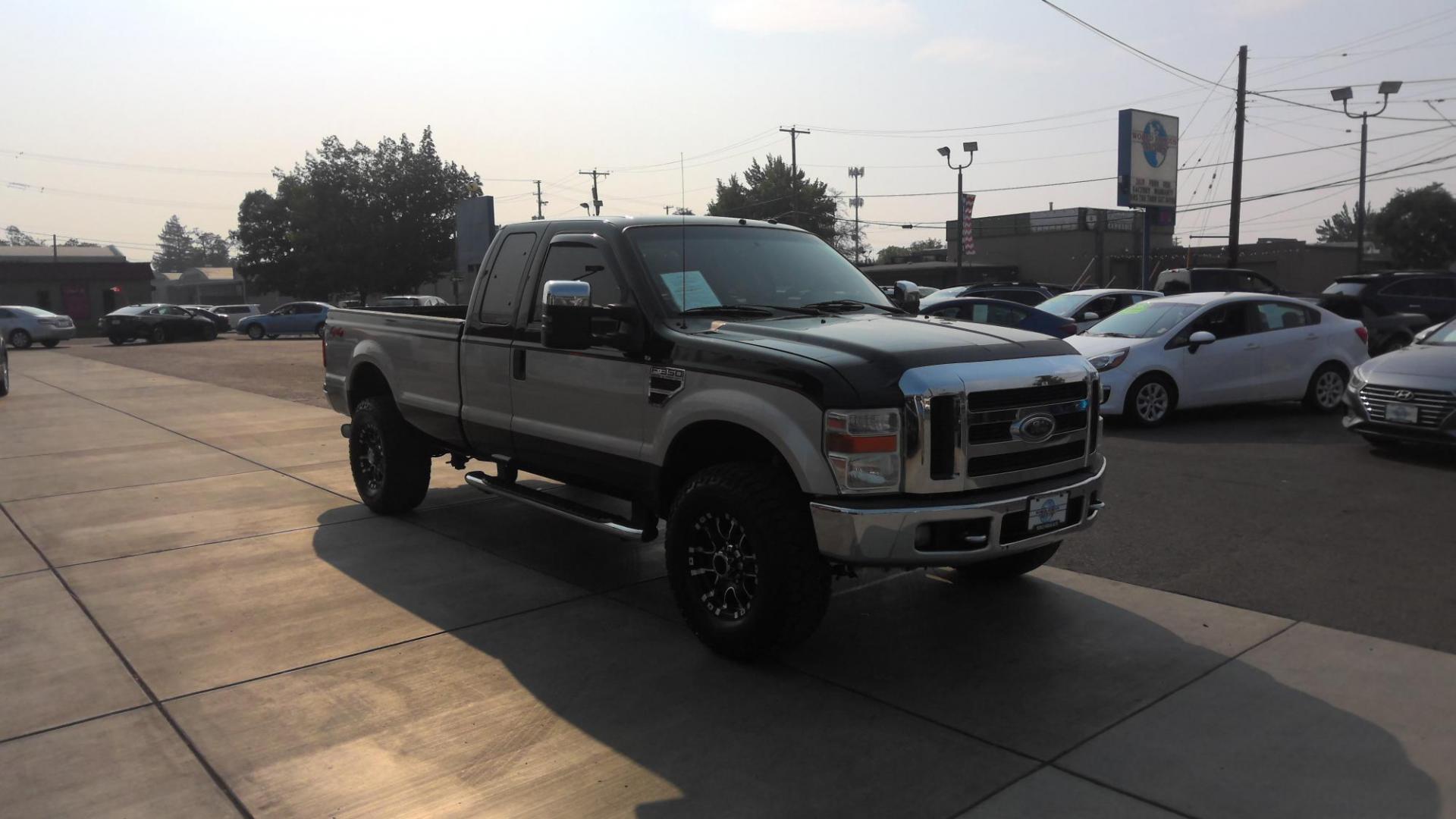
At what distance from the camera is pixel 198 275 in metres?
99.4

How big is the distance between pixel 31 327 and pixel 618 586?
3716 centimetres

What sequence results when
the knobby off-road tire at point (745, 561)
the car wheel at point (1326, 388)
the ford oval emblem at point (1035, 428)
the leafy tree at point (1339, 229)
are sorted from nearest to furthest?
the knobby off-road tire at point (745, 561), the ford oval emblem at point (1035, 428), the car wheel at point (1326, 388), the leafy tree at point (1339, 229)

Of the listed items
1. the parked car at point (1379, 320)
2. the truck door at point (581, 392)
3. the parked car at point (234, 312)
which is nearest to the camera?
the truck door at point (581, 392)

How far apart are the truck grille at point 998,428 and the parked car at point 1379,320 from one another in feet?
51.7

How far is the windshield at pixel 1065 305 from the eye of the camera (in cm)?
1725

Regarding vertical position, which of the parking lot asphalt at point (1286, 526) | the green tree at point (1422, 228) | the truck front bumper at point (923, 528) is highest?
the green tree at point (1422, 228)

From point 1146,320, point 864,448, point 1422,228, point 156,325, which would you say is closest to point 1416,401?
point 1146,320

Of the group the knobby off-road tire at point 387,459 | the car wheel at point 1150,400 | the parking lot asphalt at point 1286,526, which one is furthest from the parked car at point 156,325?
the car wheel at point 1150,400

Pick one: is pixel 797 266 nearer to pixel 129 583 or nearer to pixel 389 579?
pixel 389 579

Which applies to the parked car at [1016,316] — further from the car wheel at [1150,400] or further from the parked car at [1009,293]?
the parked car at [1009,293]

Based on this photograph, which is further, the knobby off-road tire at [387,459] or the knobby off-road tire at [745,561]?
the knobby off-road tire at [387,459]

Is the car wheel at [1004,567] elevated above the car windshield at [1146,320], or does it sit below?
below

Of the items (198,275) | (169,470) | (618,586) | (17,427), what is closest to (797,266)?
(618,586)

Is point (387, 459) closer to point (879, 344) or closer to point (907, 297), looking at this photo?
point (907, 297)
